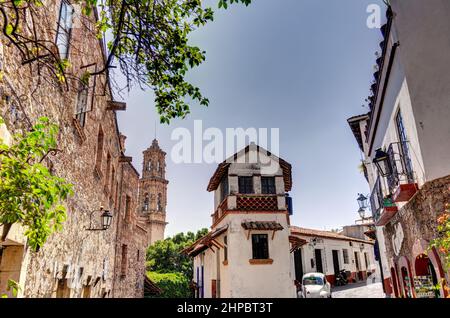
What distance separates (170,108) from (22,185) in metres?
2.36

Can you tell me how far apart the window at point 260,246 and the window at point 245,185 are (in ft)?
7.41

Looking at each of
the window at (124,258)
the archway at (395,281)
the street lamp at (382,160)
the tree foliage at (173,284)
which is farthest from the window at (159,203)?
the street lamp at (382,160)

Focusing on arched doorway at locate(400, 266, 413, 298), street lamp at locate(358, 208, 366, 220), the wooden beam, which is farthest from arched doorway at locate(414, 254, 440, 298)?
the wooden beam

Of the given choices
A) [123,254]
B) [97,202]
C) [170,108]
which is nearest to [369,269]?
[123,254]

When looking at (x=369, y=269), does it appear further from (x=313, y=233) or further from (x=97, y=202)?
(x=97, y=202)

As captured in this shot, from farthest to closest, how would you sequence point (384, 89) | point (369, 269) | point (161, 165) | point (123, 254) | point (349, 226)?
point (161, 165), point (349, 226), point (369, 269), point (123, 254), point (384, 89)

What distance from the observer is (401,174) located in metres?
7.13

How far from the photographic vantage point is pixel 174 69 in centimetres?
457

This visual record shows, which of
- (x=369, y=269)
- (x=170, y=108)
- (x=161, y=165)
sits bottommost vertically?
(x=369, y=269)

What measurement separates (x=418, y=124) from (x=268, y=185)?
10738 mm

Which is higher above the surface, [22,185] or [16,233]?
[22,185]

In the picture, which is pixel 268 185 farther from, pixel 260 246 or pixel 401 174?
pixel 401 174

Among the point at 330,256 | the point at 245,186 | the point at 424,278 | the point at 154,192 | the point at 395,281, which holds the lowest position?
the point at 395,281

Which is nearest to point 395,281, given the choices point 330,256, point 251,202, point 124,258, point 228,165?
point 251,202
